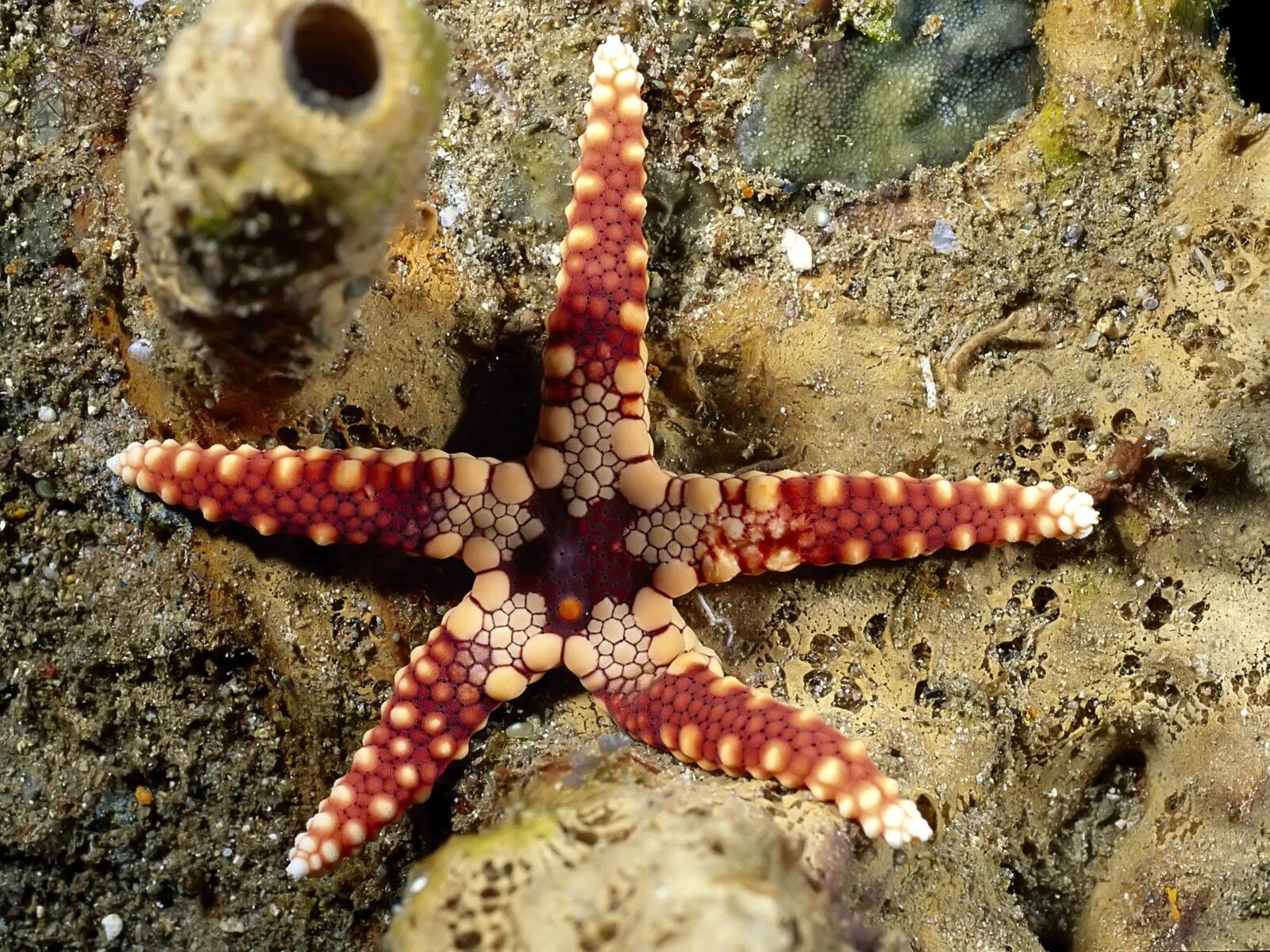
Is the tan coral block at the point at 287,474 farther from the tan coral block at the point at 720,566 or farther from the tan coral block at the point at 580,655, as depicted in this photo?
the tan coral block at the point at 720,566

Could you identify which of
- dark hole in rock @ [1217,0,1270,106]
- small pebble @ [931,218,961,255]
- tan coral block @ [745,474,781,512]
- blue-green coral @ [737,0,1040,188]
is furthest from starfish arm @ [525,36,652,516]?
dark hole in rock @ [1217,0,1270,106]

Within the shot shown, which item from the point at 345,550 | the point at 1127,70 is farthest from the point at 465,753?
the point at 1127,70

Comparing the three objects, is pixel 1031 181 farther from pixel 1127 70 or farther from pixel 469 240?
pixel 469 240

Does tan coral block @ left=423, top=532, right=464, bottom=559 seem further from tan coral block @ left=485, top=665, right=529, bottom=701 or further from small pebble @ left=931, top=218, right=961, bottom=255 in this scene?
small pebble @ left=931, top=218, right=961, bottom=255

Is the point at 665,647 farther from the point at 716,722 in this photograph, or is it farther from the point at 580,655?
the point at 716,722

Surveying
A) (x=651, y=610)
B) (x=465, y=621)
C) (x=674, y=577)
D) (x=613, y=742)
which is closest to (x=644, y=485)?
(x=674, y=577)

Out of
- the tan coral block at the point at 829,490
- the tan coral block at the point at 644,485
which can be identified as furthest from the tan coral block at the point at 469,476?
the tan coral block at the point at 829,490
